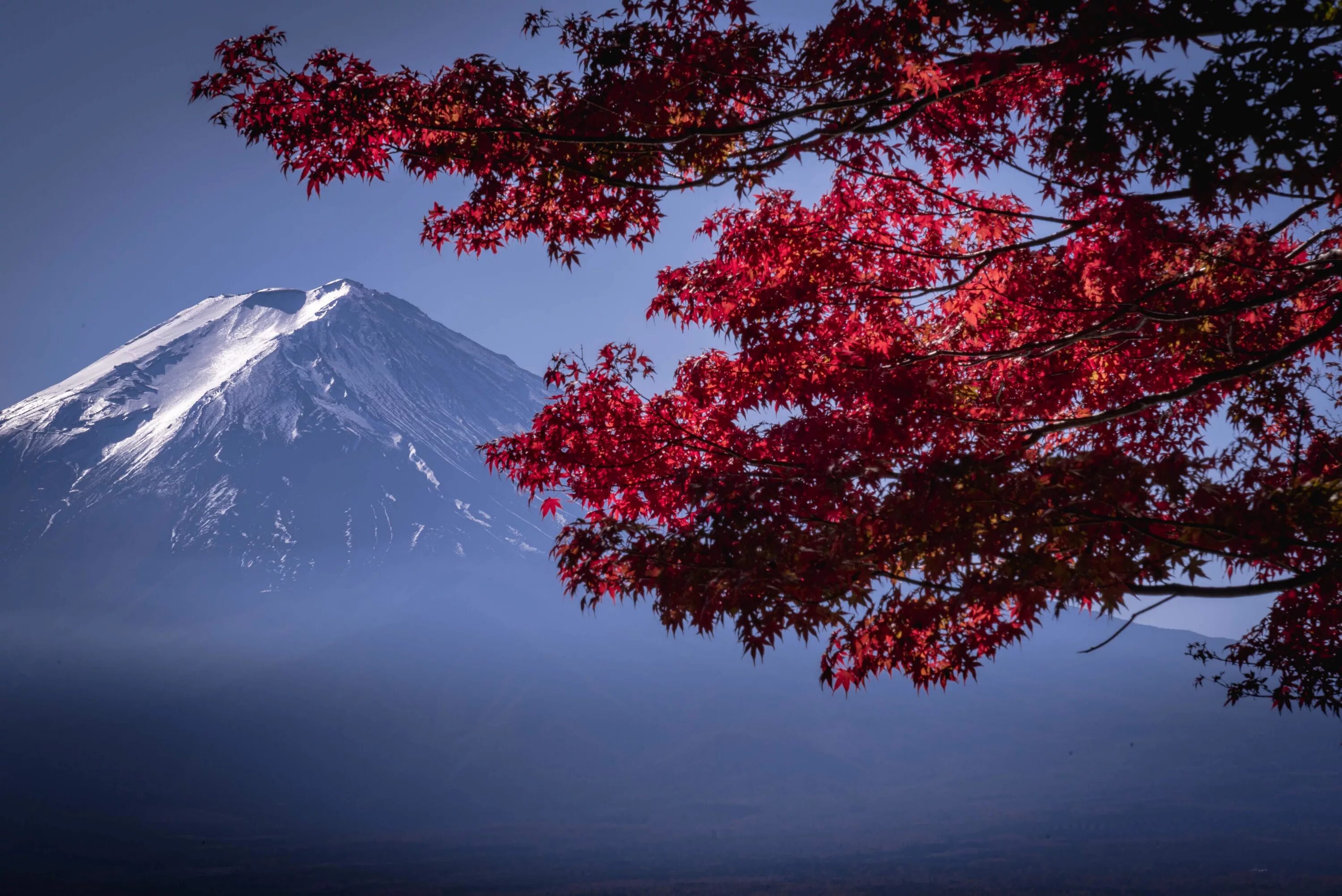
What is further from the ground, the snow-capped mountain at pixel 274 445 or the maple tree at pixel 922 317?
the snow-capped mountain at pixel 274 445

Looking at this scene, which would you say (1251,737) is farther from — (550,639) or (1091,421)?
(1091,421)

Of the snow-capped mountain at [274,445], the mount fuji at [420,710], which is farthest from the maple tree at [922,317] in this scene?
the snow-capped mountain at [274,445]

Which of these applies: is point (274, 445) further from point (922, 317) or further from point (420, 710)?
point (922, 317)

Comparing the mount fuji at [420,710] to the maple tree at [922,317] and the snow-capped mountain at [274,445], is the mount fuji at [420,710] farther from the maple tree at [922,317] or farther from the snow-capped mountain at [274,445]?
the maple tree at [922,317]

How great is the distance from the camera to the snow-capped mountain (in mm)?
143250

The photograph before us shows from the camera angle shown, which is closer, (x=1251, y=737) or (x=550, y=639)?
(x=1251, y=737)

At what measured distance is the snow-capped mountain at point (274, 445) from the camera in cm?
14325

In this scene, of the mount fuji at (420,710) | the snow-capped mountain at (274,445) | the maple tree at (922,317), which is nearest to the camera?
the maple tree at (922,317)

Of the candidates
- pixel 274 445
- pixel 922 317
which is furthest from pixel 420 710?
pixel 922 317

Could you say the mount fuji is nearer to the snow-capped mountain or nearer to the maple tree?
the snow-capped mountain

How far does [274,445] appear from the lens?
14638cm

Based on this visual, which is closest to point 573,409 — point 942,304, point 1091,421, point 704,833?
point 942,304

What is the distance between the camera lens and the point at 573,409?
256 inches

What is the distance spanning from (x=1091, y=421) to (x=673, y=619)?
2947 mm
